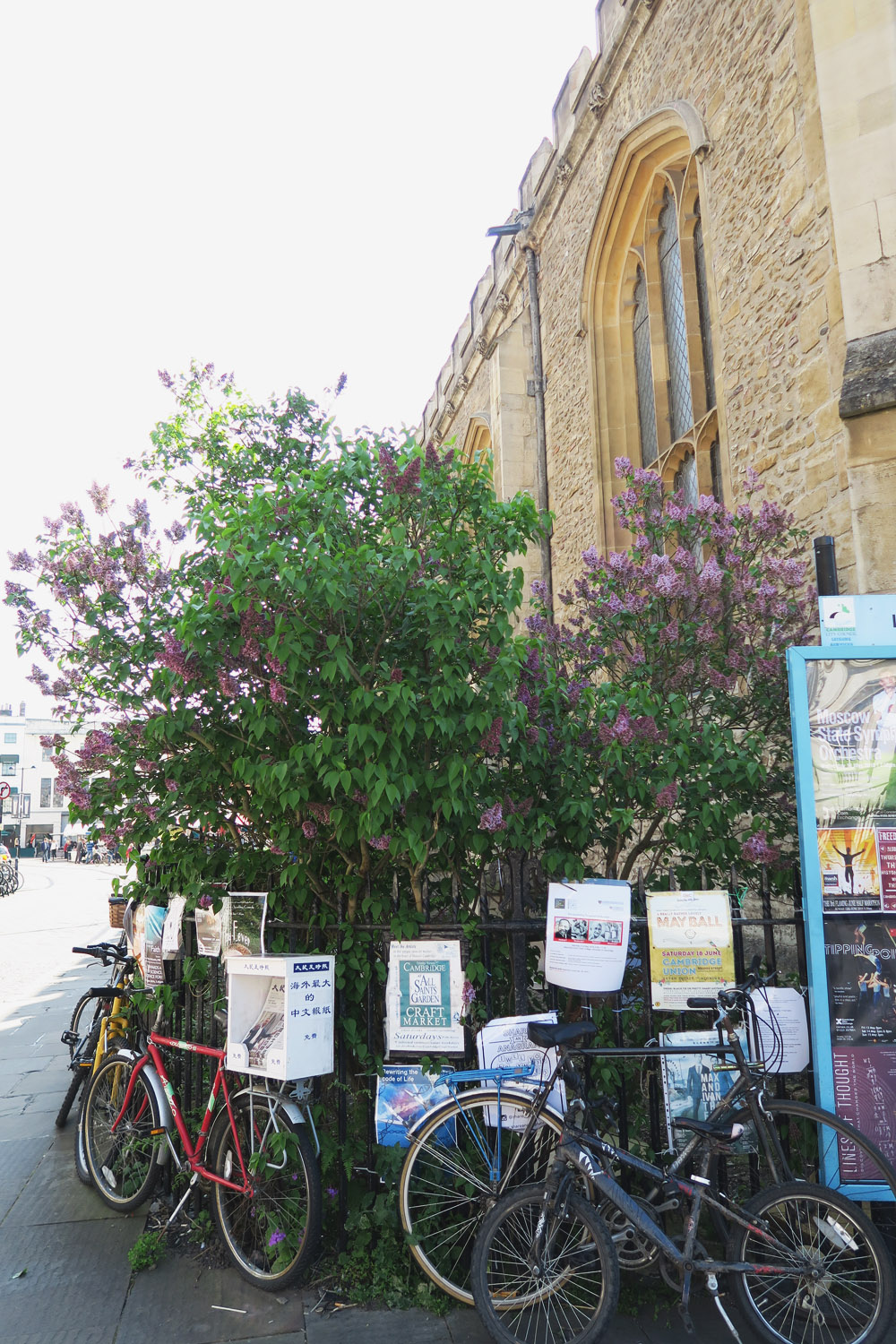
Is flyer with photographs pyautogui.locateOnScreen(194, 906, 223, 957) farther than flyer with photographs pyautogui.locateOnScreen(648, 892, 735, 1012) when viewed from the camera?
Yes

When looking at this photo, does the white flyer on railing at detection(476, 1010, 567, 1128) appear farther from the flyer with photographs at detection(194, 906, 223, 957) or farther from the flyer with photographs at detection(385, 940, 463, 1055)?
the flyer with photographs at detection(194, 906, 223, 957)

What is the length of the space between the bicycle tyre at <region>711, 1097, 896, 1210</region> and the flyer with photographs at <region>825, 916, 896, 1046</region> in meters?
0.34

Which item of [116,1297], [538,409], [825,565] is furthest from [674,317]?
[116,1297]

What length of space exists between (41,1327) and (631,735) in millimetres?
3054

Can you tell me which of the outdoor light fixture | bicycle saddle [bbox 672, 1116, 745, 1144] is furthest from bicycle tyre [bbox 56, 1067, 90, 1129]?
the outdoor light fixture

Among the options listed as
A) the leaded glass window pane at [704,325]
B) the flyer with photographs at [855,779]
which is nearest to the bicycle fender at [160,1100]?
the flyer with photographs at [855,779]

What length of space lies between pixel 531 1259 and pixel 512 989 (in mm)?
1105

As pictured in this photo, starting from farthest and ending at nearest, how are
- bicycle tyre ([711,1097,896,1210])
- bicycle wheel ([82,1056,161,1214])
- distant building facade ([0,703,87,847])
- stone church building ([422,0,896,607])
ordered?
distant building facade ([0,703,87,847]), stone church building ([422,0,896,607]), bicycle wheel ([82,1056,161,1214]), bicycle tyre ([711,1097,896,1210])

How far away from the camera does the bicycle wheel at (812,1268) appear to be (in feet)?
9.16

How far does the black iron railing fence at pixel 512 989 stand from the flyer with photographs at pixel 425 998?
106 millimetres

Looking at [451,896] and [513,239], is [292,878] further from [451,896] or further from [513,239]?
[513,239]

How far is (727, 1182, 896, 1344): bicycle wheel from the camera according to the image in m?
2.79

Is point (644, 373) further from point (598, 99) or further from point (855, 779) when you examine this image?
point (855, 779)

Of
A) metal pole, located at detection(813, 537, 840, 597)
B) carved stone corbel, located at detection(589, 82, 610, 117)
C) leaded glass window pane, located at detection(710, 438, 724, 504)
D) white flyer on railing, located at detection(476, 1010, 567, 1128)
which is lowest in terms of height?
white flyer on railing, located at detection(476, 1010, 567, 1128)
